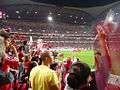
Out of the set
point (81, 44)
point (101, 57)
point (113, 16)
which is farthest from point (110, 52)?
point (81, 44)

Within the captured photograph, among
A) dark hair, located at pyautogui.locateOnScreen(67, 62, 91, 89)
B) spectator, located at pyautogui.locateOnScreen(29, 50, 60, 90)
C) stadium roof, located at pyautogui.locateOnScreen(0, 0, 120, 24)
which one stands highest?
stadium roof, located at pyautogui.locateOnScreen(0, 0, 120, 24)

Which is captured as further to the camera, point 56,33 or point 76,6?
point 56,33

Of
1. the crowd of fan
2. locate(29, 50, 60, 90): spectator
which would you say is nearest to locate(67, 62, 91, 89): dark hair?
locate(29, 50, 60, 90): spectator

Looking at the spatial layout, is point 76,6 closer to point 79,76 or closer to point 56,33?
point 79,76

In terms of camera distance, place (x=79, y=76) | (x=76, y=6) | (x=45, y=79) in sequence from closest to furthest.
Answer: (x=79, y=76) < (x=45, y=79) < (x=76, y=6)

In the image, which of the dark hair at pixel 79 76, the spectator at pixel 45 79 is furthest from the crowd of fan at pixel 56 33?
the dark hair at pixel 79 76

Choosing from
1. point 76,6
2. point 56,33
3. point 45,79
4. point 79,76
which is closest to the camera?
point 79,76

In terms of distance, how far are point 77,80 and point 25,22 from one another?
44.4 meters

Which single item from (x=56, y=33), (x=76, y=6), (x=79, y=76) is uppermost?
(x=56, y=33)

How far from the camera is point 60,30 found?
49.5 meters

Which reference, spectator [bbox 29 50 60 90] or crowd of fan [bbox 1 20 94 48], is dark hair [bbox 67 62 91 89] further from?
crowd of fan [bbox 1 20 94 48]

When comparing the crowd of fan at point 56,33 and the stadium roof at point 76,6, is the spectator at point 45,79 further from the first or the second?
the crowd of fan at point 56,33

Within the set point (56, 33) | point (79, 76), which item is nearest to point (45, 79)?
point (79, 76)

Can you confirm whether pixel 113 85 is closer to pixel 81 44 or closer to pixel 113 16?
pixel 113 16
